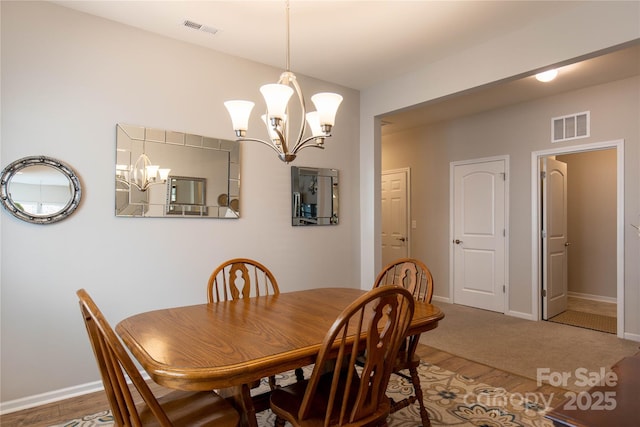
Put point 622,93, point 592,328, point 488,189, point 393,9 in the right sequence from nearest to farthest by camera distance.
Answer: point 393,9 < point 622,93 < point 592,328 < point 488,189

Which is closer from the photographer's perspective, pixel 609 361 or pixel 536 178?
pixel 609 361

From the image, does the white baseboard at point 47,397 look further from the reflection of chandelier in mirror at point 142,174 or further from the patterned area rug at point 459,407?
the reflection of chandelier in mirror at point 142,174

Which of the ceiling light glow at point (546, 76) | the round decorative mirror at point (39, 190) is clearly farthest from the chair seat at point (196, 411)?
the ceiling light glow at point (546, 76)

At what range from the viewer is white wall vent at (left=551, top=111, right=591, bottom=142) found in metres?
3.93

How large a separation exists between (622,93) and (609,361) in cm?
257

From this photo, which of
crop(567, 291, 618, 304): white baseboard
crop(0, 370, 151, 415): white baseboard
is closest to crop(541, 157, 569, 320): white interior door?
crop(567, 291, 618, 304): white baseboard

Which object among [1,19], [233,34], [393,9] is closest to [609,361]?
[393,9]

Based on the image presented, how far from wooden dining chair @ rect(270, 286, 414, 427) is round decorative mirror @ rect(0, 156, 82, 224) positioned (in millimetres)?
1857

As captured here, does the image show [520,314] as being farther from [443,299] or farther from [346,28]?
[346,28]

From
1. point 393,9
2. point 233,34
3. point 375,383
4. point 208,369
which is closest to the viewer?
point 208,369

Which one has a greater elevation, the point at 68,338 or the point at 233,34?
the point at 233,34

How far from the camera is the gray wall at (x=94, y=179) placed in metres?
2.28

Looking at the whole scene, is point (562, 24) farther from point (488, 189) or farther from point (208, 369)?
point (208, 369)

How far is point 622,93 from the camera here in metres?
3.70
